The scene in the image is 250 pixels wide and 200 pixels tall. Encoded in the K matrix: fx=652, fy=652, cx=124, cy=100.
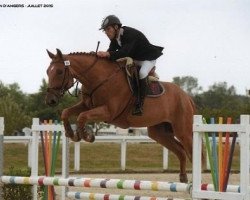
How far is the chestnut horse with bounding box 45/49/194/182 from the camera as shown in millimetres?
8281

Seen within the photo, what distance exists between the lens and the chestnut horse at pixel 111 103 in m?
8.28

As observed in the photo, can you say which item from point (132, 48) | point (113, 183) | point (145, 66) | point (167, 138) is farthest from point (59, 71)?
point (167, 138)

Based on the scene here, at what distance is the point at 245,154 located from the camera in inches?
252

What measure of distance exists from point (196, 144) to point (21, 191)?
4.34 m

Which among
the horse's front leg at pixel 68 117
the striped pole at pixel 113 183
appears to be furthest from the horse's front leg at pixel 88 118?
the striped pole at pixel 113 183

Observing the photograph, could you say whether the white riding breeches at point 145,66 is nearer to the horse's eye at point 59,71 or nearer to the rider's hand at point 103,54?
→ the rider's hand at point 103,54

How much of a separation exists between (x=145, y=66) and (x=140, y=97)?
507 millimetres

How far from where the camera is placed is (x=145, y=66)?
9117 millimetres

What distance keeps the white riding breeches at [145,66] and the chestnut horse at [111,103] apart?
0.26 metres

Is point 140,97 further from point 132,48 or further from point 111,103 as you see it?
point 132,48

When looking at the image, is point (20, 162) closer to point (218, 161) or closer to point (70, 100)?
point (218, 161)

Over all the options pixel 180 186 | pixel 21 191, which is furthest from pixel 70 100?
pixel 180 186

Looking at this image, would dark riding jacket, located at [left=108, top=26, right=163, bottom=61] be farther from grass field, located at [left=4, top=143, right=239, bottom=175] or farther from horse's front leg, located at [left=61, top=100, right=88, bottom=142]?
grass field, located at [left=4, top=143, right=239, bottom=175]

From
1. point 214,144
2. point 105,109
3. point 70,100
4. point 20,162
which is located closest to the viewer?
point 214,144
